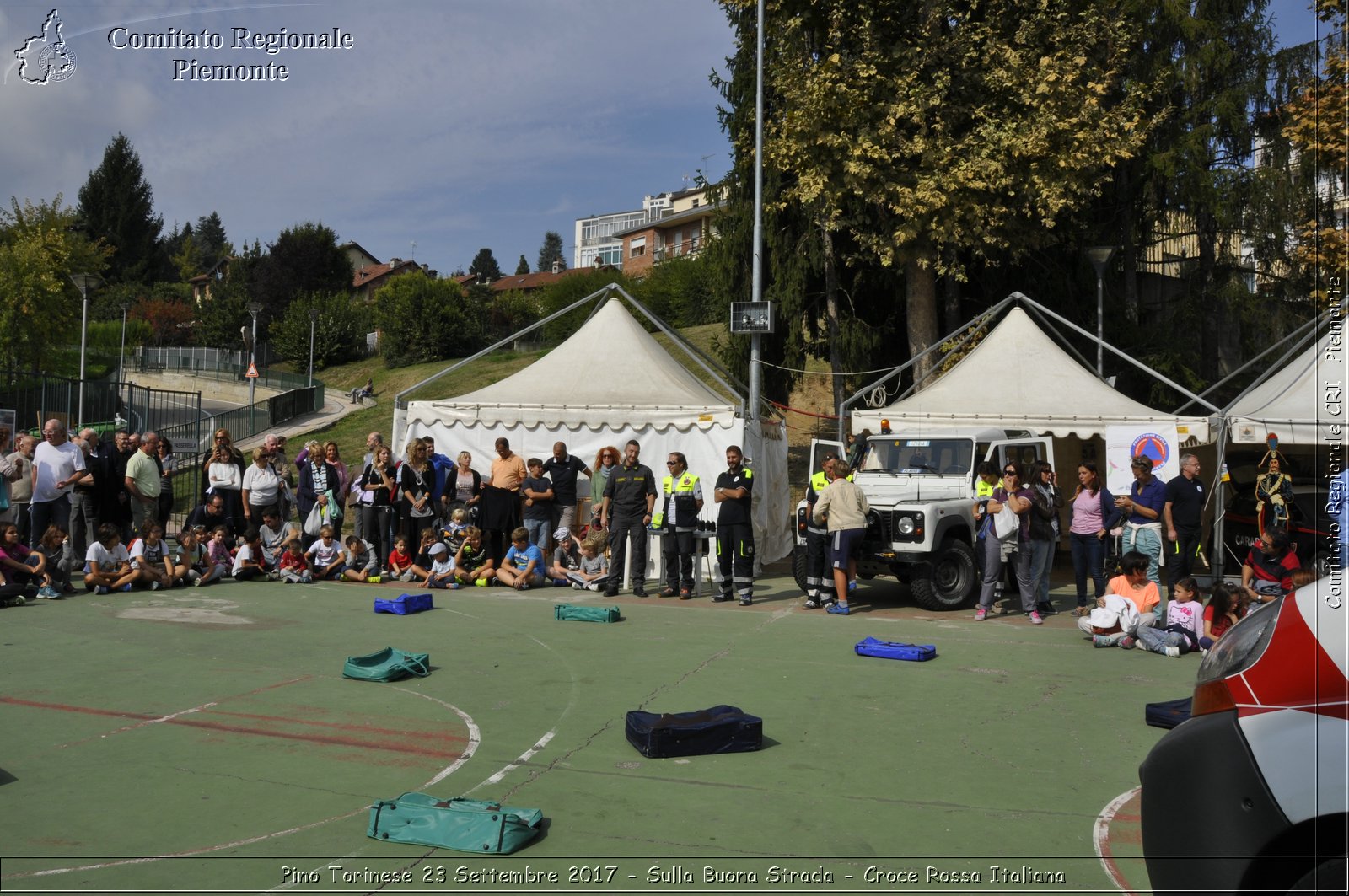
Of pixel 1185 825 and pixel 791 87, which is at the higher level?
pixel 791 87

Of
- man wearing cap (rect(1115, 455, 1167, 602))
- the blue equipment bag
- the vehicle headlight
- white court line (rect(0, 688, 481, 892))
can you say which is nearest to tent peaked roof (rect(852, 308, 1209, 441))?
man wearing cap (rect(1115, 455, 1167, 602))

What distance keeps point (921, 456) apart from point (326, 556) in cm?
859

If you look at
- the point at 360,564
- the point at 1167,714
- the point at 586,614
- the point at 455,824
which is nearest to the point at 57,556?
the point at 360,564

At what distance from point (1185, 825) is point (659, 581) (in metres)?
12.5

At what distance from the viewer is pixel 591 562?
15477 mm

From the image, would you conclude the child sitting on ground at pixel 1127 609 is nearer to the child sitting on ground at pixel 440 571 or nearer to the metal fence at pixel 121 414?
the child sitting on ground at pixel 440 571

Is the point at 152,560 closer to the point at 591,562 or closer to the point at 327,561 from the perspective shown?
the point at 327,561

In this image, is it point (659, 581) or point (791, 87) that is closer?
point (659, 581)

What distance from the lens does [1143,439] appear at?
49.5ft

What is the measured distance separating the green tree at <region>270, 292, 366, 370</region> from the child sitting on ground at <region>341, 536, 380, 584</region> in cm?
4971

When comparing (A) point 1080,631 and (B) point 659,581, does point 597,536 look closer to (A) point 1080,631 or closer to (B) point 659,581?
(B) point 659,581

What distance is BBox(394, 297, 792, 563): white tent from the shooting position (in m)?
16.2

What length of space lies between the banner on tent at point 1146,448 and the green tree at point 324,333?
54203mm

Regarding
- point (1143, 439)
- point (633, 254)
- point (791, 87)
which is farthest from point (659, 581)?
point (633, 254)
